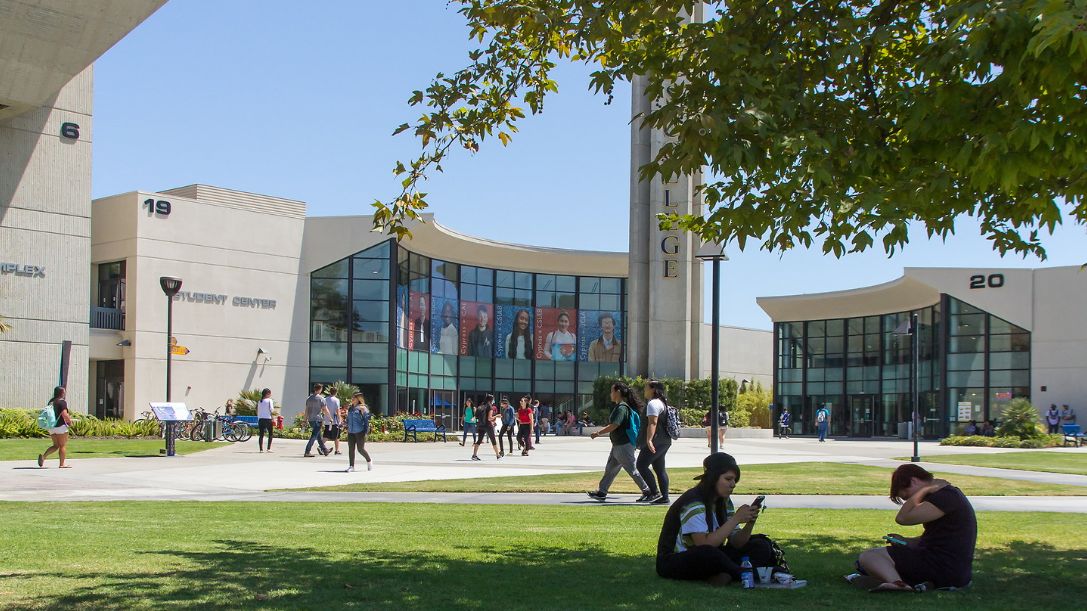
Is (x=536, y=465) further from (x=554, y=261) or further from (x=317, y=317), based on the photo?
(x=554, y=261)

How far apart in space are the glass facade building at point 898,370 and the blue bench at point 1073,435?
6915mm

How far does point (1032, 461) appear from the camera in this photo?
92.5 ft

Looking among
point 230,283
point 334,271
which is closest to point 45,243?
point 230,283

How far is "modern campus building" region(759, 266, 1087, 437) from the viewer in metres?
49.1

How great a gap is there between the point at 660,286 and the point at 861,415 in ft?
67.6

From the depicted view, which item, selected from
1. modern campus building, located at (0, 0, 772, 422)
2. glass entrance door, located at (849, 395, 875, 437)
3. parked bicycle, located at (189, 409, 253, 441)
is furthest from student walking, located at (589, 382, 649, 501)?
glass entrance door, located at (849, 395, 875, 437)

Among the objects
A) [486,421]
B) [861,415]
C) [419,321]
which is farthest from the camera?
[861,415]

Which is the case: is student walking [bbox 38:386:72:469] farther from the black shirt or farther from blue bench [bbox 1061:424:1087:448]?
blue bench [bbox 1061:424:1087:448]

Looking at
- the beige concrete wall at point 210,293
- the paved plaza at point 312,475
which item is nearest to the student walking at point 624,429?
the paved plaza at point 312,475

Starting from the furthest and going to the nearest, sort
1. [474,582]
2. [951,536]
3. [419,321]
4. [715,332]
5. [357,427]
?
[419,321] < [357,427] < [715,332] < [474,582] < [951,536]

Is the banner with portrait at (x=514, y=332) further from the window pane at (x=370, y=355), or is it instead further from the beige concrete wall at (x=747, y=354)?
the beige concrete wall at (x=747, y=354)

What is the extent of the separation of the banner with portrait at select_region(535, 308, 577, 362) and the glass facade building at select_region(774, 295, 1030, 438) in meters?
13.9

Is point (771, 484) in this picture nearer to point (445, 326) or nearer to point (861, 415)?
point (445, 326)

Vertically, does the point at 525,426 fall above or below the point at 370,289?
below
